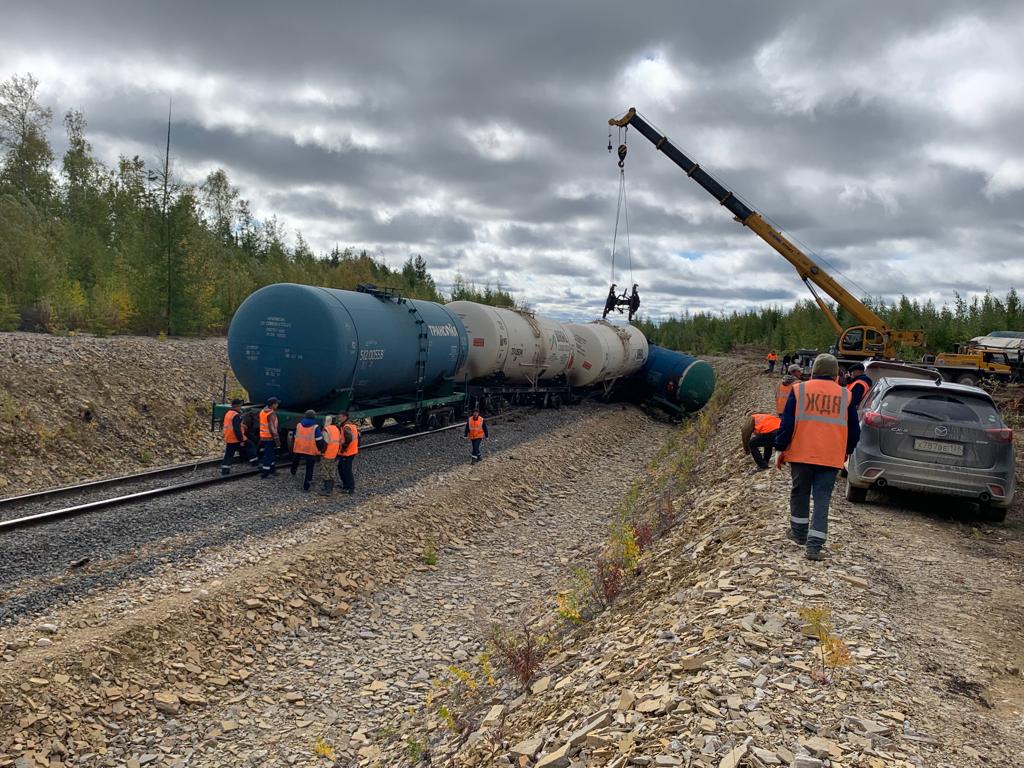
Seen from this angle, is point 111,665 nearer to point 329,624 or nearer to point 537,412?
point 329,624

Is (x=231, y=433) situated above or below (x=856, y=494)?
below

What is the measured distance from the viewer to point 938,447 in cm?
812

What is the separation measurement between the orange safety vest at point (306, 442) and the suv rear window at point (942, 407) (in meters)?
9.02

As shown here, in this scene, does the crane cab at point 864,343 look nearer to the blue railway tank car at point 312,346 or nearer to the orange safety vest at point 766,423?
the orange safety vest at point 766,423

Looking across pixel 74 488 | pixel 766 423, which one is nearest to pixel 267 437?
pixel 74 488

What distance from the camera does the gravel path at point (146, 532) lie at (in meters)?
7.09

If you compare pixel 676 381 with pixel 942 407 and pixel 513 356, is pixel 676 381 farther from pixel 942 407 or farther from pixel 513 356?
pixel 942 407

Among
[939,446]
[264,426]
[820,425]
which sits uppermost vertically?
[820,425]

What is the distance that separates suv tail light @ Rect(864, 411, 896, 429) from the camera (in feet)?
27.2

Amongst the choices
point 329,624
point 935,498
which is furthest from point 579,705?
point 935,498

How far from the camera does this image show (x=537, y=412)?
2277cm

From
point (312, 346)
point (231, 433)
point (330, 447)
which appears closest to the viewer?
point (330, 447)

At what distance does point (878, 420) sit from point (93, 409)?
1629cm

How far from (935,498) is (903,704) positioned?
699 cm
